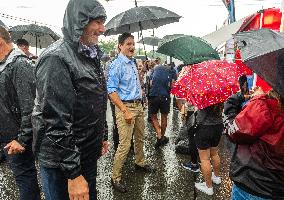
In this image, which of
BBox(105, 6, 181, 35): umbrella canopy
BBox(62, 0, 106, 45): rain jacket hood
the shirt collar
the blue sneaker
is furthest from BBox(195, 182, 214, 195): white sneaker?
BBox(62, 0, 106, 45): rain jacket hood

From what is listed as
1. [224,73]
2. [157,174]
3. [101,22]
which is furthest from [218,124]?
[101,22]

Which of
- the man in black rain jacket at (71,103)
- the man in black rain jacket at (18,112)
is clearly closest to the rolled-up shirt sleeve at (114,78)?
the man in black rain jacket at (18,112)

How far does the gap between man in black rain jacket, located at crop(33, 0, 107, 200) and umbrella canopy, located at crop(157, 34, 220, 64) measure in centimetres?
258

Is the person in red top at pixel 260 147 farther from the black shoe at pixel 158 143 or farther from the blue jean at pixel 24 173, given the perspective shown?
the black shoe at pixel 158 143

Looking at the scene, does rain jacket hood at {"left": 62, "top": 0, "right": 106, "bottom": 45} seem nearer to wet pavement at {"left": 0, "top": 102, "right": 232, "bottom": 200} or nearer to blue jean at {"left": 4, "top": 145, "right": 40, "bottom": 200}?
blue jean at {"left": 4, "top": 145, "right": 40, "bottom": 200}

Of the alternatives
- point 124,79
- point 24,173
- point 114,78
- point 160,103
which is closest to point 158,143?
point 160,103

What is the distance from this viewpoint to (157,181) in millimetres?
5176

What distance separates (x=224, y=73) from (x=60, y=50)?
2.44 m

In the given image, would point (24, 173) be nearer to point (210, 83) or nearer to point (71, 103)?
point (71, 103)

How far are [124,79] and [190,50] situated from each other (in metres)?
1.10

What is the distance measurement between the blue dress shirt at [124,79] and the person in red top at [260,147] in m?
2.66

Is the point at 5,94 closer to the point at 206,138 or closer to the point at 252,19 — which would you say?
the point at 206,138

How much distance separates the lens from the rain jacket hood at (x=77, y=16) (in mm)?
2170

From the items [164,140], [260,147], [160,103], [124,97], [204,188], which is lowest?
[164,140]
